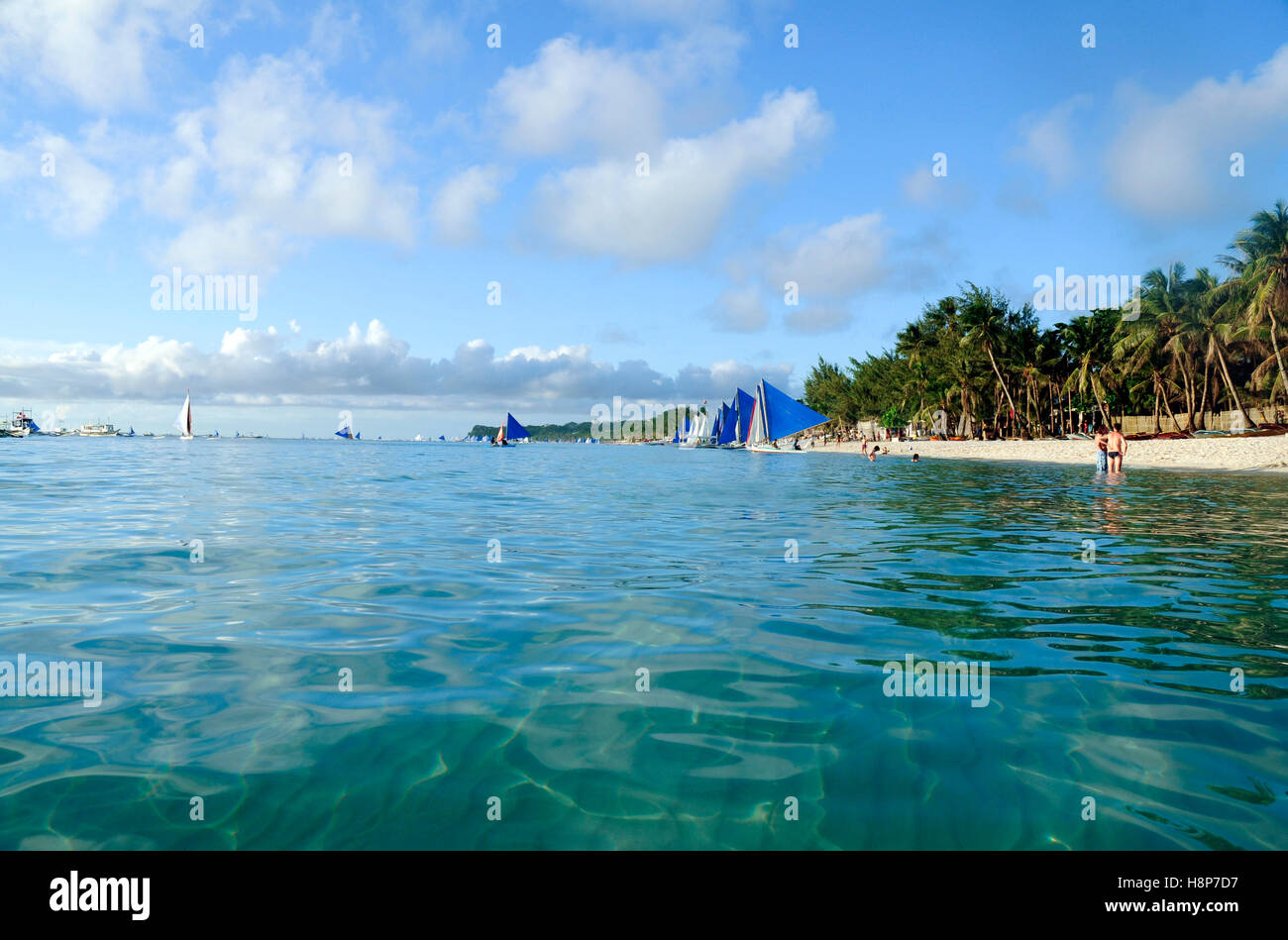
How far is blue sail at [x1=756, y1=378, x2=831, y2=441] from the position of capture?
86125 mm

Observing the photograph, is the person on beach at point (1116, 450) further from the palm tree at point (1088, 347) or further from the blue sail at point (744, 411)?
the blue sail at point (744, 411)

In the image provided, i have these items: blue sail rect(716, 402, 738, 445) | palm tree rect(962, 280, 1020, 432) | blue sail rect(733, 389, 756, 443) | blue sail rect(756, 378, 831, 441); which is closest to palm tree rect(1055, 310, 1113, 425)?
palm tree rect(962, 280, 1020, 432)

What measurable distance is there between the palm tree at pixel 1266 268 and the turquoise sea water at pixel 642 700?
5389 centimetres

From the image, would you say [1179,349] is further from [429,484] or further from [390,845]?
[390,845]

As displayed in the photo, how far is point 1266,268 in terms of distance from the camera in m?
53.4

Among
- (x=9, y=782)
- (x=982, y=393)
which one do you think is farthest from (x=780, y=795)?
(x=982, y=393)

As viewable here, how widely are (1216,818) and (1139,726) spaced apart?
117cm

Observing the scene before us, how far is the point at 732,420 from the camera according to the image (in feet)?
460

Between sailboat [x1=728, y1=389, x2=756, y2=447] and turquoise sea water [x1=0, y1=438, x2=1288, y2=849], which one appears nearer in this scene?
turquoise sea water [x1=0, y1=438, x2=1288, y2=849]

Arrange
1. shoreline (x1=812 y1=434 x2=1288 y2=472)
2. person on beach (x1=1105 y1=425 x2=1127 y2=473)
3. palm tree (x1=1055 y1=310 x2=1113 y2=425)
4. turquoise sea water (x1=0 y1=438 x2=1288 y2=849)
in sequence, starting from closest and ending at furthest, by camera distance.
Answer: turquoise sea water (x1=0 y1=438 x2=1288 y2=849), person on beach (x1=1105 y1=425 x2=1127 y2=473), shoreline (x1=812 y1=434 x2=1288 y2=472), palm tree (x1=1055 y1=310 x2=1113 y2=425)


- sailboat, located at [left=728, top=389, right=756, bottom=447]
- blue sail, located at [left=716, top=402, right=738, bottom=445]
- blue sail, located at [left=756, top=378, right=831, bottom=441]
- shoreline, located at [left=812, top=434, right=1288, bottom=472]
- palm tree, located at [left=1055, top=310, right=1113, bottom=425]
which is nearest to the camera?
shoreline, located at [left=812, top=434, right=1288, bottom=472]

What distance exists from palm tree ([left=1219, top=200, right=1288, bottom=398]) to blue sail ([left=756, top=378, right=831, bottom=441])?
38970 mm

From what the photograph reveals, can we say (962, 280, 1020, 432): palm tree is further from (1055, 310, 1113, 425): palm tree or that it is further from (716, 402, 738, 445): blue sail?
(716, 402, 738, 445): blue sail

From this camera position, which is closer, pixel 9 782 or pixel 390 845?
pixel 390 845
